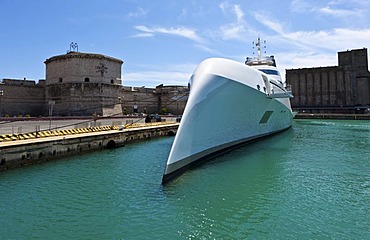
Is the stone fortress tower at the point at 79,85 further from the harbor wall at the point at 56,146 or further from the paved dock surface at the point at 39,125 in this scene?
the harbor wall at the point at 56,146

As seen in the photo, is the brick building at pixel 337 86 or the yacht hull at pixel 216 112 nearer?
the yacht hull at pixel 216 112

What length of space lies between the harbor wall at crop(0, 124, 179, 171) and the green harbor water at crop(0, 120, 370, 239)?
0.91 m

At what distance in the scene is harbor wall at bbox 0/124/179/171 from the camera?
12375mm

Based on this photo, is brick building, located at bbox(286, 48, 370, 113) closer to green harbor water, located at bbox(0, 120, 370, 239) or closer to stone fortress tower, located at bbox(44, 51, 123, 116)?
stone fortress tower, located at bbox(44, 51, 123, 116)

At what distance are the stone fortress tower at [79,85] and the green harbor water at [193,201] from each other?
35.1 metres

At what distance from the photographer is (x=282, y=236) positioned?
18.0 feet

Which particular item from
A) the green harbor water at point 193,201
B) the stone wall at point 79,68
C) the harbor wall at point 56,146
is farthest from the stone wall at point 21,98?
the green harbor water at point 193,201

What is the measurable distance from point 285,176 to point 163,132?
1856 centimetres

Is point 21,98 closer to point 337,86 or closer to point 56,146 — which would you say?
point 56,146

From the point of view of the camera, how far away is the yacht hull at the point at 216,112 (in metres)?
9.93

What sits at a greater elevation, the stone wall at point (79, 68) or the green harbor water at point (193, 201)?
the stone wall at point (79, 68)

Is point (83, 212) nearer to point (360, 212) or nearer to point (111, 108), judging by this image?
point (360, 212)

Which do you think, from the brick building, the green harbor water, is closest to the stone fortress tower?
the green harbor water

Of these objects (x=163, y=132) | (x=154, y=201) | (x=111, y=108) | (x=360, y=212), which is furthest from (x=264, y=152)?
(x=111, y=108)
